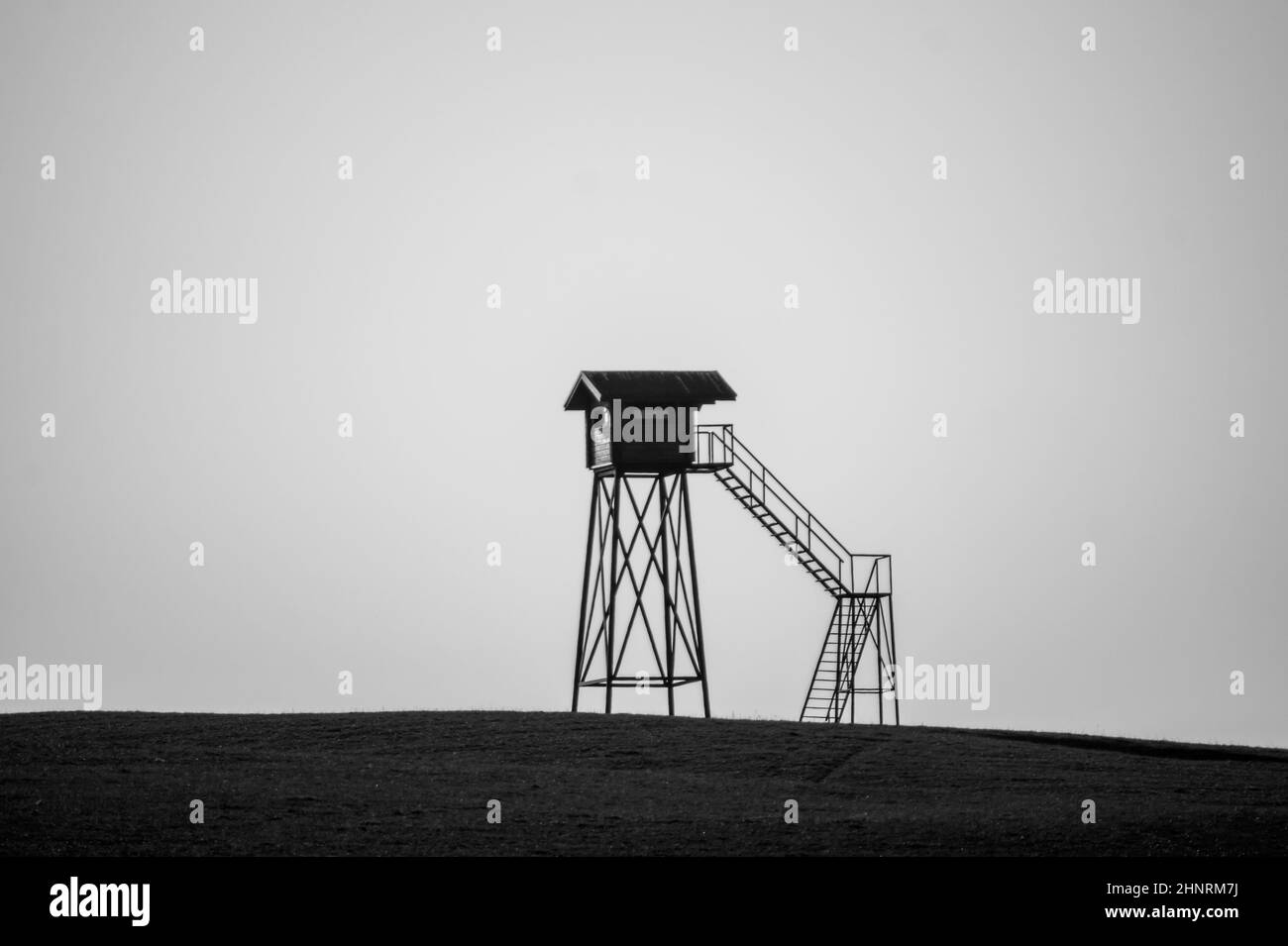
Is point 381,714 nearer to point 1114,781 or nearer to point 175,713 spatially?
point 175,713

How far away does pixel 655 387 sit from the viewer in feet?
157

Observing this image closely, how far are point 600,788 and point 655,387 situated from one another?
15.8m

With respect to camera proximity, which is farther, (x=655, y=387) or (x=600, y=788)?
(x=655, y=387)

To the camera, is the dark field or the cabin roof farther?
the cabin roof

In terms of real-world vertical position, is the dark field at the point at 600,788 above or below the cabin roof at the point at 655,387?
below

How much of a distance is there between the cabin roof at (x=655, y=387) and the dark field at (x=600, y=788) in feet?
28.1

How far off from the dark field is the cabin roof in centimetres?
858

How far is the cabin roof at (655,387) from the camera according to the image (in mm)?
47750

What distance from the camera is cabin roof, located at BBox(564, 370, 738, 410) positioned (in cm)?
4775

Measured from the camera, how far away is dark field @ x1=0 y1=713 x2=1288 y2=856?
2838 centimetres

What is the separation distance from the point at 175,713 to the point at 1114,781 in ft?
67.4

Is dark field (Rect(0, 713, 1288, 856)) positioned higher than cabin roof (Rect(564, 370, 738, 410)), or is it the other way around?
cabin roof (Rect(564, 370, 738, 410))

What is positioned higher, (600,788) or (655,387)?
(655,387)
